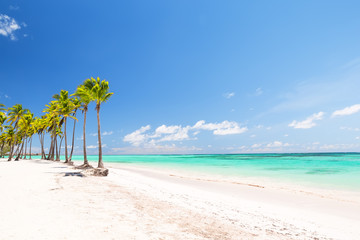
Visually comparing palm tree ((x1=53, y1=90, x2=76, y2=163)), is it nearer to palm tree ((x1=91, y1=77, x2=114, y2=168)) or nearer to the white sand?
palm tree ((x1=91, y1=77, x2=114, y2=168))

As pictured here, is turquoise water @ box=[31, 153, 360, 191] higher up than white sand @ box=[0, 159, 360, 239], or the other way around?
white sand @ box=[0, 159, 360, 239]

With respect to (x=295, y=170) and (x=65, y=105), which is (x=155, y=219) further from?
(x=65, y=105)

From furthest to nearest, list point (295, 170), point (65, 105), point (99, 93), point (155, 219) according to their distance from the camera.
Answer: point (65, 105)
point (295, 170)
point (99, 93)
point (155, 219)

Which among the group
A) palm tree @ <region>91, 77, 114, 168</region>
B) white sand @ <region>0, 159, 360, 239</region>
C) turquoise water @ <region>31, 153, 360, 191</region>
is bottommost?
turquoise water @ <region>31, 153, 360, 191</region>

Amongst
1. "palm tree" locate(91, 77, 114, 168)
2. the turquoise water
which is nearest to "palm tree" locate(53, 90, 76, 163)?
"palm tree" locate(91, 77, 114, 168)

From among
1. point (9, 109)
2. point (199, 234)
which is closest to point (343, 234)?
point (199, 234)

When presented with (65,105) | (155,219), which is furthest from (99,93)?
(155,219)

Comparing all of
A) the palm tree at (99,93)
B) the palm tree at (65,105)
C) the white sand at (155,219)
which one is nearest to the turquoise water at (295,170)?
the white sand at (155,219)

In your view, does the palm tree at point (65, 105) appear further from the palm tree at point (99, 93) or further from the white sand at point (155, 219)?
the white sand at point (155, 219)

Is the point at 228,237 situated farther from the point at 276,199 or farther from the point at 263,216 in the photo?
the point at 276,199

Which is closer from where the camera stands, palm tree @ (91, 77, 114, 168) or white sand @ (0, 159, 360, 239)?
white sand @ (0, 159, 360, 239)

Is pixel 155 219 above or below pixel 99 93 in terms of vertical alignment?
below

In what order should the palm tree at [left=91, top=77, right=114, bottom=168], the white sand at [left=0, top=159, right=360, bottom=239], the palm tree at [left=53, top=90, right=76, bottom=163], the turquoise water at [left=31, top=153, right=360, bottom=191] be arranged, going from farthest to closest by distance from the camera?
the palm tree at [left=53, top=90, right=76, bottom=163], the palm tree at [left=91, top=77, right=114, bottom=168], the turquoise water at [left=31, top=153, right=360, bottom=191], the white sand at [left=0, top=159, right=360, bottom=239]

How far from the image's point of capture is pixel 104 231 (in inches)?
174
